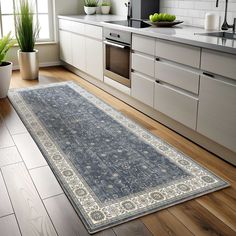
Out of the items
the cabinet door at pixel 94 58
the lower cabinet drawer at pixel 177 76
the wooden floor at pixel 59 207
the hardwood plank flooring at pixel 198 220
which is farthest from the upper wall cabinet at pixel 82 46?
the hardwood plank flooring at pixel 198 220

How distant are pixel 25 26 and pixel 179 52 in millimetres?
2636

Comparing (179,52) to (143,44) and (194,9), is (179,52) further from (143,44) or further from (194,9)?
(194,9)

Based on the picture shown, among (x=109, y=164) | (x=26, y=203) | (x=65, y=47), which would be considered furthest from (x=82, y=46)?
(x=26, y=203)

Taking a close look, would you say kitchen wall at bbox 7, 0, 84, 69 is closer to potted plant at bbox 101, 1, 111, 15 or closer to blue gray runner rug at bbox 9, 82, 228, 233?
potted plant at bbox 101, 1, 111, 15

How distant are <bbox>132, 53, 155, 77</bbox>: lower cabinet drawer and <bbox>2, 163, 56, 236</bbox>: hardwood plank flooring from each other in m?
1.48

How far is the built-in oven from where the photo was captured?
11.7 ft

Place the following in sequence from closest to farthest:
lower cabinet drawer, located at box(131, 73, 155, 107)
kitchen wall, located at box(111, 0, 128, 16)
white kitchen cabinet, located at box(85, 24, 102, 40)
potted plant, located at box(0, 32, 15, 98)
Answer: lower cabinet drawer, located at box(131, 73, 155, 107), potted plant, located at box(0, 32, 15, 98), white kitchen cabinet, located at box(85, 24, 102, 40), kitchen wall, located at box(111, 0, 128, 16)

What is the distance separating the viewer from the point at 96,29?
4.18 metres

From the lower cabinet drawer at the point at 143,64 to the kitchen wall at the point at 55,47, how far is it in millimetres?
2514

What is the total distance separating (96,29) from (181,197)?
273 centimetres

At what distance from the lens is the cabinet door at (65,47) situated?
5.18 metres

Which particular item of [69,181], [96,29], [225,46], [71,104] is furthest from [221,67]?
[96,29]

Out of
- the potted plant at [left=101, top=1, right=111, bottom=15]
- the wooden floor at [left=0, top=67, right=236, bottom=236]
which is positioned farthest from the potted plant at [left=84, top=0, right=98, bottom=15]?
the wooden floor at [left=0, top=67, right=236, bottom=236]

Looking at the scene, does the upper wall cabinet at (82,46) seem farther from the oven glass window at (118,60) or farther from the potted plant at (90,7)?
the potted plant at (90,7)
